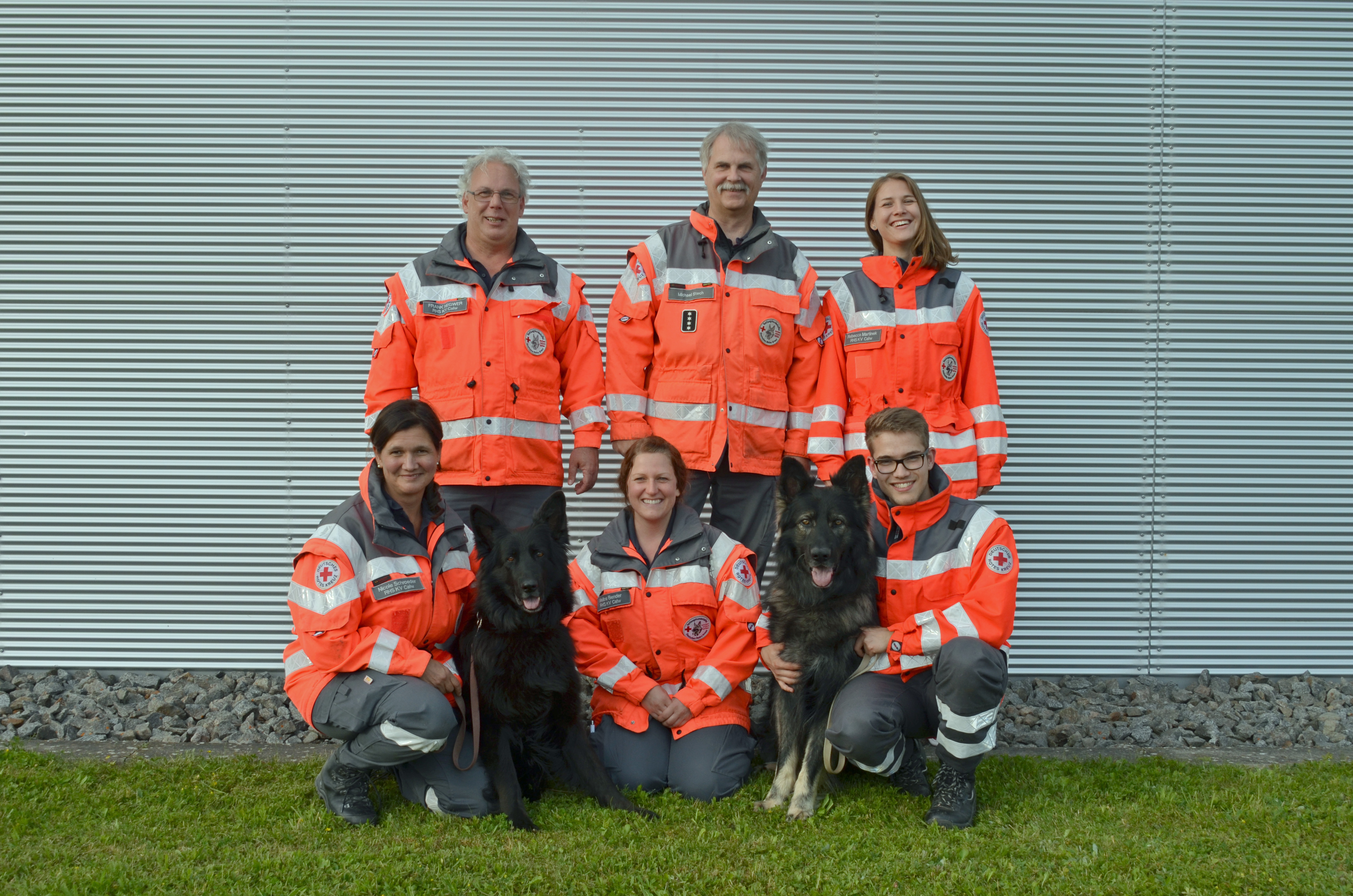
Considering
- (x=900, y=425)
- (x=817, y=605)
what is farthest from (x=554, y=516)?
(x=900, y=425)

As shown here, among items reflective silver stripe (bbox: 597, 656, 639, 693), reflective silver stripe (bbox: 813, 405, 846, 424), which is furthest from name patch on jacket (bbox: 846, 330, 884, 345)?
reflective silver stripe (bbox: 597, 656, 639, 693)

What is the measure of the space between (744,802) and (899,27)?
424 centimetres

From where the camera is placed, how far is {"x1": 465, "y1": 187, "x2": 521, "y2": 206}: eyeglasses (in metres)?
3.73

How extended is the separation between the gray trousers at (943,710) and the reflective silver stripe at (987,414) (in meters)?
1.08

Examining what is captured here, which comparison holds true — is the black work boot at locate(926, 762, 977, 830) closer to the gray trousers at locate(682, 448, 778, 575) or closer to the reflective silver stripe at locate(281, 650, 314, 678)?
the gray trousers at locate(682, 448, 778, 575)

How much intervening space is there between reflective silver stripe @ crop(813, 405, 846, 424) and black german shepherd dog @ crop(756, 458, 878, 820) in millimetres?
583

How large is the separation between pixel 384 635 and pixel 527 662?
0.52 metres

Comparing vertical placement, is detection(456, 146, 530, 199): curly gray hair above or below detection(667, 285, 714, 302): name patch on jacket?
above

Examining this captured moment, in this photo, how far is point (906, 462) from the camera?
320cm

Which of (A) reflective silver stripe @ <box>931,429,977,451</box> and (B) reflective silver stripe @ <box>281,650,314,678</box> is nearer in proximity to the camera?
(B) reflective silver stripe @ <box>281,650,314,678</box>

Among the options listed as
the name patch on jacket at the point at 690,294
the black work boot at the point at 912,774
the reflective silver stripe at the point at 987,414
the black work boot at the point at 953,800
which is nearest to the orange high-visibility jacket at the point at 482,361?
the name patch on jacket at the point at 690,294

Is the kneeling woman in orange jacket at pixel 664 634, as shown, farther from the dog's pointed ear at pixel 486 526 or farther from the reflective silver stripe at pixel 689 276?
the reflective silver stripe at pixel 689 276

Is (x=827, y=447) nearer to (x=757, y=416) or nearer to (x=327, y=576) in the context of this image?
(x=757, y=416)

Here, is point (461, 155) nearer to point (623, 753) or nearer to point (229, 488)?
point (229, 488)
